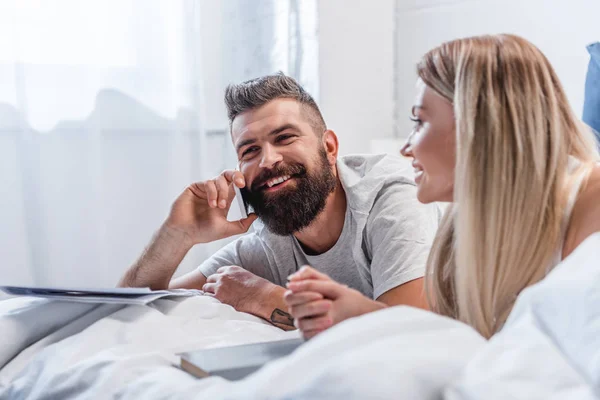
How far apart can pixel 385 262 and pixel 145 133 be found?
4.03 feet

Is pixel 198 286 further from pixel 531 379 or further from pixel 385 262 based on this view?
pixel 531 379

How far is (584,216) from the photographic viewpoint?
3.14 feet

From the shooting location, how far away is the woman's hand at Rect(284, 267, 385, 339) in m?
0.94

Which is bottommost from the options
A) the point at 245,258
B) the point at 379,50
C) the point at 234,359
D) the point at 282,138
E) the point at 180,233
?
the point at 245,258

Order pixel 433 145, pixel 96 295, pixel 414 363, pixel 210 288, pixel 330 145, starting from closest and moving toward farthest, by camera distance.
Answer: pixel 414 363 < pixel 433 145 < pixel 96 295 < pixel 210 288 < pixel 330 145

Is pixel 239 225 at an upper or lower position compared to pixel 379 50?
lower

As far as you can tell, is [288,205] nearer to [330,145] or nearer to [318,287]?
[330,145]

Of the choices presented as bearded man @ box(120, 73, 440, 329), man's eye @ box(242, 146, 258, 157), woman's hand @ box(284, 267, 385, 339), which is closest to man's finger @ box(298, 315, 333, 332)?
woman's hand @ box(284, 267, 385, 339)

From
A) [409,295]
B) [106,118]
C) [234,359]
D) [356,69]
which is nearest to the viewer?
[234,359]

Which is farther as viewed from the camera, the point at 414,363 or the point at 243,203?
the point at 243,203

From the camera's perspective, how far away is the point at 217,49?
2590mm

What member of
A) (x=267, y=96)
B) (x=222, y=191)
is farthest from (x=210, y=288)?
(x=267, y=96)

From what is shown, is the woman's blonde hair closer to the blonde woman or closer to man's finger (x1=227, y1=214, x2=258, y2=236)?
the blonde woman

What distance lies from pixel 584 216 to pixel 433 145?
0.24 metres
